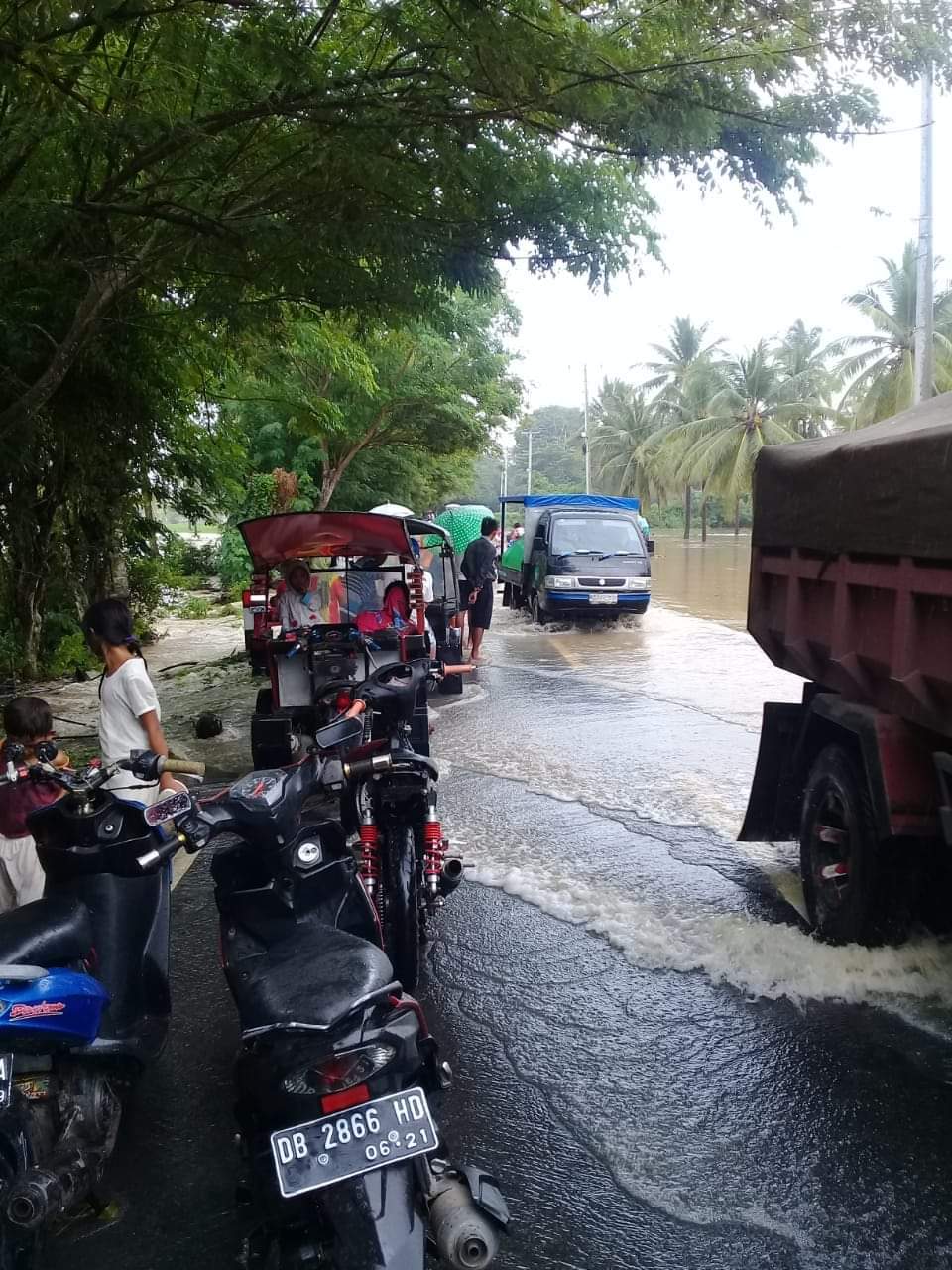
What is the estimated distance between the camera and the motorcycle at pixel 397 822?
3979 millimetres

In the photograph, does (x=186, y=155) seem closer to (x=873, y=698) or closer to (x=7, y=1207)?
(x=873, y=698)

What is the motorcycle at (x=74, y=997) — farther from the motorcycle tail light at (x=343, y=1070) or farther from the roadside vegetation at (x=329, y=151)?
the roadside vegetation at (x=329, y=151)

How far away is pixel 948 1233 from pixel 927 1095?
68 centimetres

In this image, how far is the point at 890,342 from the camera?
3067cm

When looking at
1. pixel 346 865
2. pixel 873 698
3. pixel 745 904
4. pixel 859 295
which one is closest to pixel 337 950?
pixel 346 865

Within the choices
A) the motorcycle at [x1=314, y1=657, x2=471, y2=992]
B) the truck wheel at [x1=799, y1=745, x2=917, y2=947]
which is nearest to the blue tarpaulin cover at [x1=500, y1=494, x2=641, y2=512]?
the truck wheel at [x1=799, y1=745, x2=917, y2=947]

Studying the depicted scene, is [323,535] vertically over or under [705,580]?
over

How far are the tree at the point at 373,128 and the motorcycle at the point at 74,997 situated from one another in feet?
11.1

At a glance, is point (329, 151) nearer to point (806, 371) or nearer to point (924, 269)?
point (924, 269)

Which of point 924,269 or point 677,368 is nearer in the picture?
point 924,269

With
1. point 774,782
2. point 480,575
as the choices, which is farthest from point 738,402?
point 774,782

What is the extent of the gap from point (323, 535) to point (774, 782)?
403 centimetres

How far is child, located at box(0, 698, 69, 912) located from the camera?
408 cm

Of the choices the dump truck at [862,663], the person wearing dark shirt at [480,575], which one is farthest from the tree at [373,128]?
the person wearing dark shirt at [480,575]
